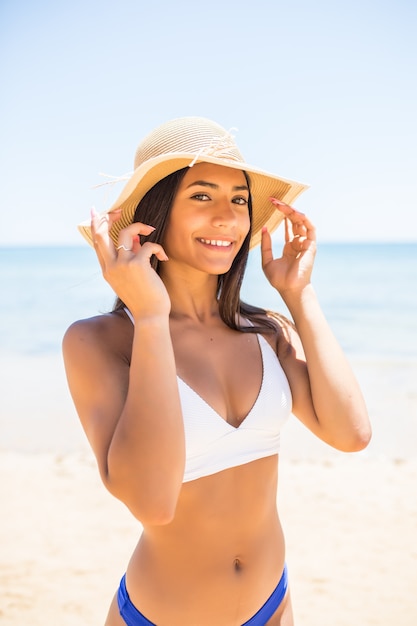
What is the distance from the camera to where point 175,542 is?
217 cm

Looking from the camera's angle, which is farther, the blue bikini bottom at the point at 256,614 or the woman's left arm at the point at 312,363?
the woman's left arm at the point at 312,363

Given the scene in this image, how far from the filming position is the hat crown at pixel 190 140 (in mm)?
2311

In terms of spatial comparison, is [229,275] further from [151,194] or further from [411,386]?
[411,386]

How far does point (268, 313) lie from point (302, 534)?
11.8 feet

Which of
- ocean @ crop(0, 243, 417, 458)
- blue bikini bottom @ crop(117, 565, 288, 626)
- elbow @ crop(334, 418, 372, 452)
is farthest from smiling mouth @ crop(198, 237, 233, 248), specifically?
blue bikini bottom @ crop(117, 565, 288, 626)

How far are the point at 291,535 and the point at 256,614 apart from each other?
3.66 meters

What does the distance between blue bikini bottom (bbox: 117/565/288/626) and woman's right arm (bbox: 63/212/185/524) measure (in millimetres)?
522

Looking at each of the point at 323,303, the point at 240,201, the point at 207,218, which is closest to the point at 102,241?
the point at 207,218

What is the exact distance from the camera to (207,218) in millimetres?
2334

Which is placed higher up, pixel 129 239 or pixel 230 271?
pixel 129 239

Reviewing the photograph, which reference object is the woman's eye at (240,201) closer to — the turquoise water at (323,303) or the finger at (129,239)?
the finger at (129,239)

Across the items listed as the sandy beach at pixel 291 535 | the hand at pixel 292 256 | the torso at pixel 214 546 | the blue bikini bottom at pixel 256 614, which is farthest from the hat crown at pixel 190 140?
the sandy beach at pixel 291 535

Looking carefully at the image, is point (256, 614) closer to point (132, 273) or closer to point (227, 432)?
point (227, 432)

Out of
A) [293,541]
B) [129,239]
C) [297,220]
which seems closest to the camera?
[129,239]
